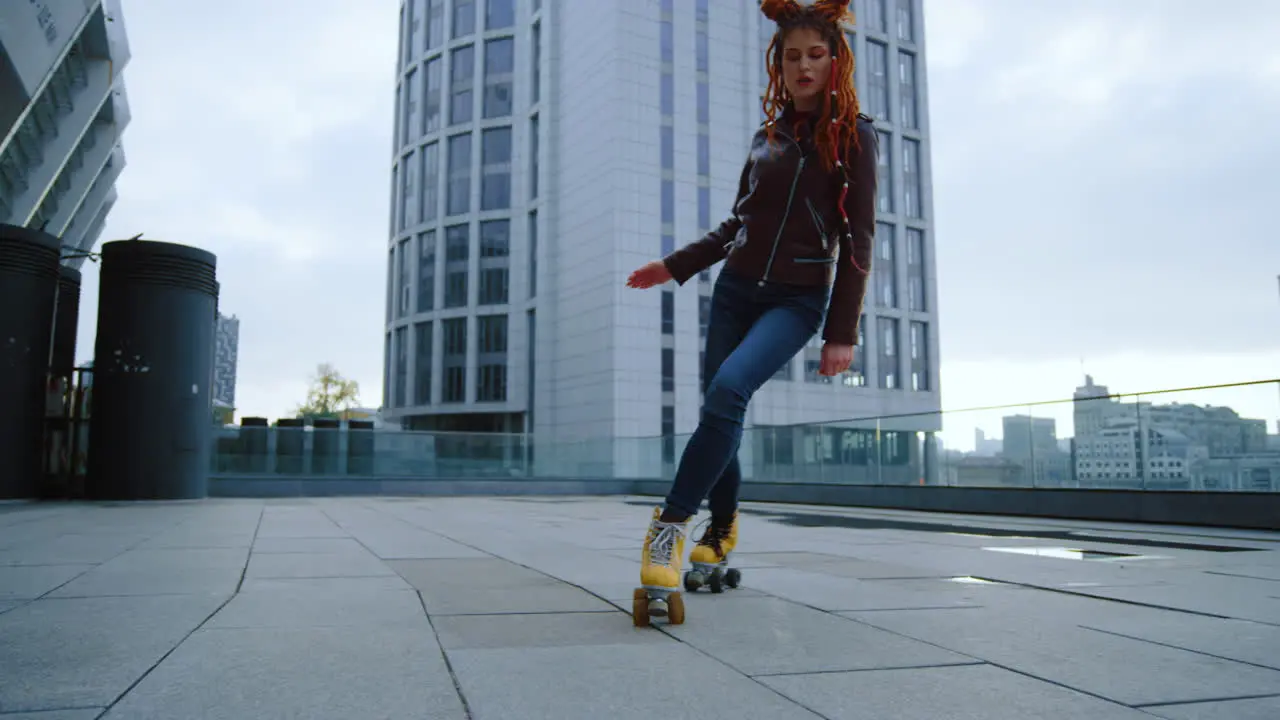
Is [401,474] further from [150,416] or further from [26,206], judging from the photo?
[26,206]

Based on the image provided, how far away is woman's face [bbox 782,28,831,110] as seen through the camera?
3.38 metres

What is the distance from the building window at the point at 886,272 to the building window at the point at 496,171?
1999 centimetres

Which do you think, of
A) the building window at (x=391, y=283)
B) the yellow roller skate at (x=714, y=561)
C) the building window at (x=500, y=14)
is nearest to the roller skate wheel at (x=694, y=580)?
the yellow roller skate at (x=714, y=561)

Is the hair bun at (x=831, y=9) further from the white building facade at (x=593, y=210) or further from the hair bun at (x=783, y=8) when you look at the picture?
the white building facade at (x=593, y=210)

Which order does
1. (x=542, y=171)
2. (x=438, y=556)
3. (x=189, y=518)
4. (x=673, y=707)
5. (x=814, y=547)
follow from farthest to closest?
(x=542, y=171) → (x=189, y=518) → (x=814, y=547) → (x=438, y=556) → (x=673, y=707)

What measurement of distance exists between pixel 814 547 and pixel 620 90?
38614 millimetres

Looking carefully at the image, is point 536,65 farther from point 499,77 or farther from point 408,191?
point 408,191

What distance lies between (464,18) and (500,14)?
2.39 meters

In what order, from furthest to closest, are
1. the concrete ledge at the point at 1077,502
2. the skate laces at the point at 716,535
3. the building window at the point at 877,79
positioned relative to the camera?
the building window at the point at 877,79, the concrete ledge at the point at 1077,502, the skate laces at the point at 716,535

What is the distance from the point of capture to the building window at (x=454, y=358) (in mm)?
48344

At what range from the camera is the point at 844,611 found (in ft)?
10.2

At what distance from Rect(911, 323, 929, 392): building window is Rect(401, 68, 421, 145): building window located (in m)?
30.1

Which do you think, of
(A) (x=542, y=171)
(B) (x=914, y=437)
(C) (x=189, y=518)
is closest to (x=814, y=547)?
(C) (x=189, y=518)

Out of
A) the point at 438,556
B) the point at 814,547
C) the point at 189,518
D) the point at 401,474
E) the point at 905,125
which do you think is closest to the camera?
the point at 438,556
